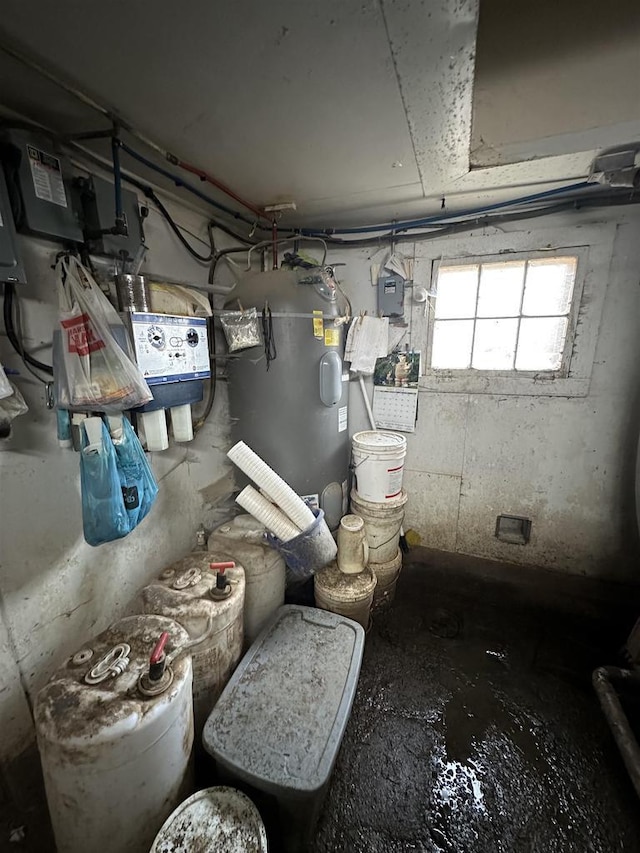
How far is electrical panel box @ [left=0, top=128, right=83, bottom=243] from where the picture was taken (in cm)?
96

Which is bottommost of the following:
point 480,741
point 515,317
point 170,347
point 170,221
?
point 480,741

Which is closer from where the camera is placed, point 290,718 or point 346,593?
point 290,718

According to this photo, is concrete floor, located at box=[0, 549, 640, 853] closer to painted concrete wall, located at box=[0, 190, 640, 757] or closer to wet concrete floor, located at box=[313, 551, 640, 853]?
wet concrete floor, located at box=[313, 551, 640, 853]

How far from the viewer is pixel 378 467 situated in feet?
6.49

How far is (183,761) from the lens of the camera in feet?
3.20

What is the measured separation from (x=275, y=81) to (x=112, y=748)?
1.81 metres

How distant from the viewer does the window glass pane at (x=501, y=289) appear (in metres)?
2.00

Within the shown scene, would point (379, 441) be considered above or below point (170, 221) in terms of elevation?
below

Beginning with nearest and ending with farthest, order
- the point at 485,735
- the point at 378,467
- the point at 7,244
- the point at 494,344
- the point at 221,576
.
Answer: the point at 7,244, the point at 221,576, the point at 485,735, the point at 378,467, the point at 494,344

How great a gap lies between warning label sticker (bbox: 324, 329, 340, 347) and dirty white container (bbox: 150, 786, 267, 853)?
1761 millimetres

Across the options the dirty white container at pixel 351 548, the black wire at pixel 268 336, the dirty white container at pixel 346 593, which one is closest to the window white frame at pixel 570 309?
the black wire at pixel 268 336

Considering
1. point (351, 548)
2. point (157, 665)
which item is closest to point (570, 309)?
point (351, 548)

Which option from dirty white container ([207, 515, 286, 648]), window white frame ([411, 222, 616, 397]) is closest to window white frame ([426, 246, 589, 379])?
window white frame ([411, 222, 616, 397])

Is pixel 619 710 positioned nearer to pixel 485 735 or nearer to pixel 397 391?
pixel 485 735
